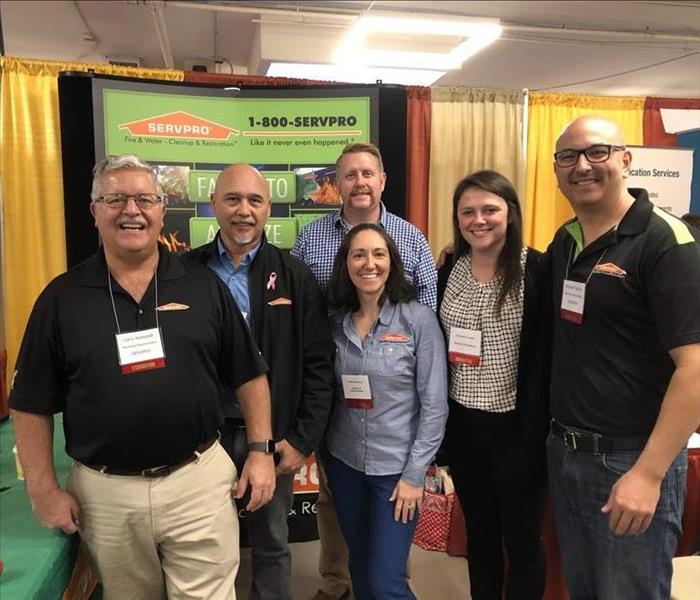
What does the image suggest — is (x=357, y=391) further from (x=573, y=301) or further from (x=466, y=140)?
(x=466, y=140)

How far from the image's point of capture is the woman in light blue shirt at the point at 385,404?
67.1 inches

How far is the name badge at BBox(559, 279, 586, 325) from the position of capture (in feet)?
4.82

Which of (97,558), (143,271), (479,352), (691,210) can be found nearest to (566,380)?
(479,352)

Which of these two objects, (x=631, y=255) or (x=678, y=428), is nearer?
(x=678, y=428)

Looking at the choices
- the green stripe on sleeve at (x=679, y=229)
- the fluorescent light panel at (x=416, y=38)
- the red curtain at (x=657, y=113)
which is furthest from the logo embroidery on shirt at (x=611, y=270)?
the red curtain at (x=657, y=113)

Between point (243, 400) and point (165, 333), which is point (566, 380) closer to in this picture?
point (243, 400)

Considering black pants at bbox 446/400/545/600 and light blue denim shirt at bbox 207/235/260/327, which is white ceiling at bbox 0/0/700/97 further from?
black pants at bbox 446/400/545/600

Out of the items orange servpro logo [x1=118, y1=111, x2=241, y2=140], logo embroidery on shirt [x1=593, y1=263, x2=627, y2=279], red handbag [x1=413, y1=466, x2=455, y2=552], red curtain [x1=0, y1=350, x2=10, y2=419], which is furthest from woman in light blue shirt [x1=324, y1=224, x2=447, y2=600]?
red curtain [x1=0, y1=350, x2=10, y2=419]

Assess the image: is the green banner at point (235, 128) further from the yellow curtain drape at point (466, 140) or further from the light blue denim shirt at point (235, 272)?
the yellow curtain drape at point (466, 140)

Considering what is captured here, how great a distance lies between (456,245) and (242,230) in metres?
Answer: 0.75

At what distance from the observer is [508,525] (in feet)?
5.91

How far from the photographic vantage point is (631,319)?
4.52ft

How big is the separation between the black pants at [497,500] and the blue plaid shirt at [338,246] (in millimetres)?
549

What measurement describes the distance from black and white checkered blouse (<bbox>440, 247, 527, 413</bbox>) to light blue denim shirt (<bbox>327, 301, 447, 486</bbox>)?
110 millimetres
